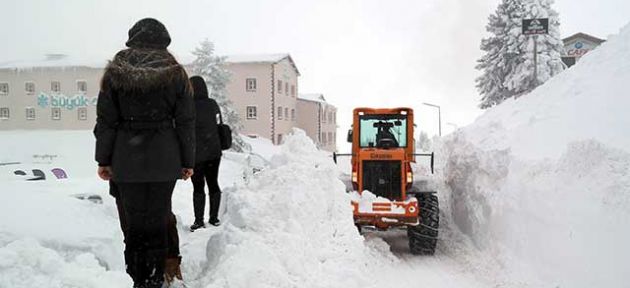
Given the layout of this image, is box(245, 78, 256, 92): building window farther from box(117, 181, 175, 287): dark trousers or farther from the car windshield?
box(117, 181, 175, 287): dark trousers

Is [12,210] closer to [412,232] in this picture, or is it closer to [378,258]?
[378,258]

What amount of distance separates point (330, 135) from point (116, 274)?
54.8 meters

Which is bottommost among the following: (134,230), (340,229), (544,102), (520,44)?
(340,229)

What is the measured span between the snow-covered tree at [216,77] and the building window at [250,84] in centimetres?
961

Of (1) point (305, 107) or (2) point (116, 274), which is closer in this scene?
(2) point (116, 274)

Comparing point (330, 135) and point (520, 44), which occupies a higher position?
point (520, 44)

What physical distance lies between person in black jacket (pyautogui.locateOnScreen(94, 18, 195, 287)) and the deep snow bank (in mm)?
4453

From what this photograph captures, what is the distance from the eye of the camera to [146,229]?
3.48m

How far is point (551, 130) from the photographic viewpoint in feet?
31.7

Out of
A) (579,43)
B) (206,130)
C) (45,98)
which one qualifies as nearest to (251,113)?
(45,98)

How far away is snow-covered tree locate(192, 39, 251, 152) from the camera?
3469cm

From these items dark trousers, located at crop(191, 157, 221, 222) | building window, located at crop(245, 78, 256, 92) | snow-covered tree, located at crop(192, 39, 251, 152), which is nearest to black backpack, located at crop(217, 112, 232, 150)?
dark trousers, located at crop(191, 157, 221, 222)

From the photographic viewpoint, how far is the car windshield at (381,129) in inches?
383

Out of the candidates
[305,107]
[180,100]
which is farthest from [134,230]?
[305,107]
